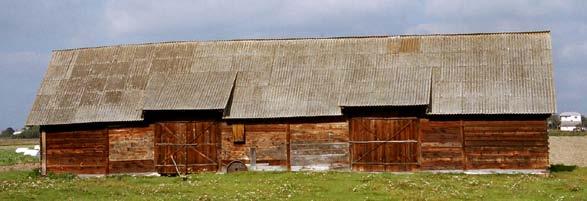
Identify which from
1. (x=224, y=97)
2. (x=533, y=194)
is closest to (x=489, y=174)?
(x=533, y=194)

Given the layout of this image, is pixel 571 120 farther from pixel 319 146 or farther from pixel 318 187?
pixel 318 187

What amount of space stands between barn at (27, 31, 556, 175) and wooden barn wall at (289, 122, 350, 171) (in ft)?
0.15

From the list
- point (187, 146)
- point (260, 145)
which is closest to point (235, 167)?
point (260, 145)

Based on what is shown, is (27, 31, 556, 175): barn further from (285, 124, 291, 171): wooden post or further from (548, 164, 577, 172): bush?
(548, 164, 577, 172): bush

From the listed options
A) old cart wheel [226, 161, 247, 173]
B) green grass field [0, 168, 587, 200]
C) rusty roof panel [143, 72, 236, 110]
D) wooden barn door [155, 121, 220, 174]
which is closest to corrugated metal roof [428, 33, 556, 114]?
green grass field [0, 168, 587, 200]

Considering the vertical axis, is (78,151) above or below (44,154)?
above

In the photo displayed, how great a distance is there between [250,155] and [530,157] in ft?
40.6

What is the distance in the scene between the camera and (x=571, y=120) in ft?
530

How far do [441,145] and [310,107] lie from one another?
608 centimetres

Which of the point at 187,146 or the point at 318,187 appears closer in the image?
the point at 318,187

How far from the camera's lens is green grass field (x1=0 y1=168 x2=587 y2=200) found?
1004 inches

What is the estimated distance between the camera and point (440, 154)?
3556 cm

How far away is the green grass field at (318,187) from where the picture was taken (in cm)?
2550

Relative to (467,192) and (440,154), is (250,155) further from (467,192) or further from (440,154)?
(467,192)
